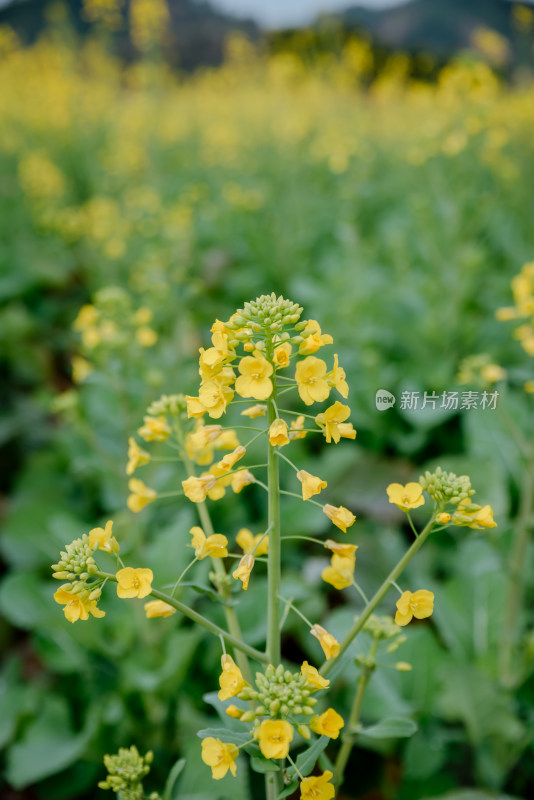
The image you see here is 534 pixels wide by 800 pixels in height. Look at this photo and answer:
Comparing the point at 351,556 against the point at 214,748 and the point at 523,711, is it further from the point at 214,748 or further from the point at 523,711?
the point at 523,711

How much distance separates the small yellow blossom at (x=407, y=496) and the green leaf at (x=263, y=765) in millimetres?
470

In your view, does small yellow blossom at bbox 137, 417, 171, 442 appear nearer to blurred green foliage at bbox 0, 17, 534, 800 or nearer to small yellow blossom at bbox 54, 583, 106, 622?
small yellow blossom at bbox 54, 583, 106, 622

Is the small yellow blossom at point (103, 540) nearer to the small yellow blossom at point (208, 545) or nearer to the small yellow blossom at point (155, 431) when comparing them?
the small yellow blossom at point (208, 545)

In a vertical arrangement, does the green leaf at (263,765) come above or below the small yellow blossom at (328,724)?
below

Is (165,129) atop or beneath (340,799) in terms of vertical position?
atop

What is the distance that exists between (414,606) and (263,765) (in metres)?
0.36

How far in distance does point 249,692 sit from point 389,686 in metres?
1.28

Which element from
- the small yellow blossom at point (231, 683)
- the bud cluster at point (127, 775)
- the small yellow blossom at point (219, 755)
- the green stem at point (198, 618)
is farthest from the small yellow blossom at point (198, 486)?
the bud cluster at point (127, 775)

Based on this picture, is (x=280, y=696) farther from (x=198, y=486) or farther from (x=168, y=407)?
(x=168, y=407)

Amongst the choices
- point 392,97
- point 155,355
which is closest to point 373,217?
point 155,355

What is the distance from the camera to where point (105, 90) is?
9.33 metres

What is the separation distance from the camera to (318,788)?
2.99ft

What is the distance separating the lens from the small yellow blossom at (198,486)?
95 cm

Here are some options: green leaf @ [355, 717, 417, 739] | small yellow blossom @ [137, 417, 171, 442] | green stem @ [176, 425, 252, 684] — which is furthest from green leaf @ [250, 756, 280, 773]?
small yellow blossom @ [137, 417, 171, 442]
